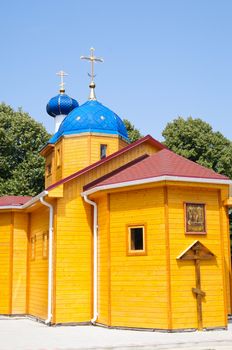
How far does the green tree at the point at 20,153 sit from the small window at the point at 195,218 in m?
19.0

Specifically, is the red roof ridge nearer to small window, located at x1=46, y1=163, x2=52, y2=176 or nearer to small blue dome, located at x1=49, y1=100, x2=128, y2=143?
small blue dome, located at x1=49, y1=100, x2=128, y2=143

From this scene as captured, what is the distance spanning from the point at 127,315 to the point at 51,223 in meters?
3.68

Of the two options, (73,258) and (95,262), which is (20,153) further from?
(95,262)

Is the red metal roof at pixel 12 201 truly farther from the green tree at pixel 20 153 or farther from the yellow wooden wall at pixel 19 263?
the green tree at pixel 20 153

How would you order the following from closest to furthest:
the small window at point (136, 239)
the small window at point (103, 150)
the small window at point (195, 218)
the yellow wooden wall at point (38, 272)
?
the small window at point (195, 218)
the small window at point (136, 239)
the yellow wooden wall at point (38, 272)
the small window at point (103, 150)

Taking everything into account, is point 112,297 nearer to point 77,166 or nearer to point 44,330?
point 44,330

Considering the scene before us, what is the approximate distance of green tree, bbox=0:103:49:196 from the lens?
3017 centimetres

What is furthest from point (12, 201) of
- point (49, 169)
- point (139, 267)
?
point (139, 267)

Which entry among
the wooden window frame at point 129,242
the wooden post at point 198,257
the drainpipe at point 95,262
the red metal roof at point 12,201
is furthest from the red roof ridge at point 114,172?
the wooden post at point 198,257

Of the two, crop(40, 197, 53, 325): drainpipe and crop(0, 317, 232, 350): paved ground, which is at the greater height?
crop(40, 197, 53, 325): drainpipe

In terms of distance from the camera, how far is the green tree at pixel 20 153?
30175 millimetres

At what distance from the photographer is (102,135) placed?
1708 cm

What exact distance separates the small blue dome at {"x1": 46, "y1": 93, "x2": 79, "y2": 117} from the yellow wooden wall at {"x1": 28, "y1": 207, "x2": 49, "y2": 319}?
689cm

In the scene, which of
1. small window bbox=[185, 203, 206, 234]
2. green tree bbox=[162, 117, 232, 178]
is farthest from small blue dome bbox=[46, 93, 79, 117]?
small window bbox=[185, 203, 206, 234]
